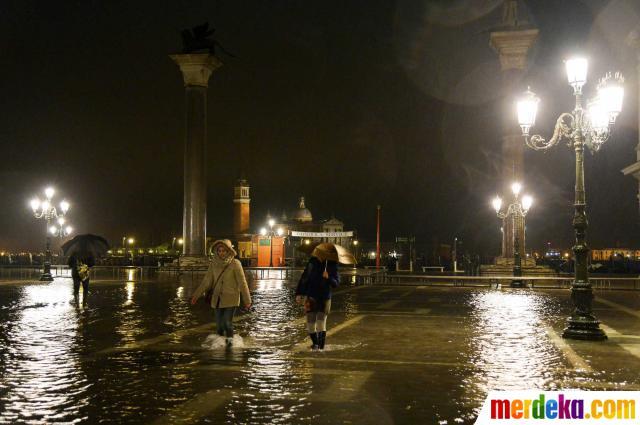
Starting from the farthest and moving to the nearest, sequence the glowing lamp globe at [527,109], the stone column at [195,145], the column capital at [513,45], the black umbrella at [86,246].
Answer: the stone column at [195,145]
the column capital at [513,45]
the black umbrella at [86,246]
the glowing lamp globe at [527,109]

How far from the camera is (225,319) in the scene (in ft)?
37.6

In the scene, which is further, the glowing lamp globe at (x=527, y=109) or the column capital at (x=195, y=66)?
the column capital at (x=195, y=66)

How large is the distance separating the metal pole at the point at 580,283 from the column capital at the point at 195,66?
36.5 m

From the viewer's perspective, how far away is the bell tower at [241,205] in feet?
332

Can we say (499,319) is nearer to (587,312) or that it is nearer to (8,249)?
(587,312)

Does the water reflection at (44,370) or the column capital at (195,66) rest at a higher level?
the column capital at (195,66)

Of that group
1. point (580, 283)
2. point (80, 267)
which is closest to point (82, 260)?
point (80, 267)

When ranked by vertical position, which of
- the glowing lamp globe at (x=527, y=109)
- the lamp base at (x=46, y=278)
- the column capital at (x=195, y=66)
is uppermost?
the column capital at (x=195, y=66)

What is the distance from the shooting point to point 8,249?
103 meters

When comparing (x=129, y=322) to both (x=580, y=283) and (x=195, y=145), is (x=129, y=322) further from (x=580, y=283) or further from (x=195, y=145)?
(x=195, y=145)

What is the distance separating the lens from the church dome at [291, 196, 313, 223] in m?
113

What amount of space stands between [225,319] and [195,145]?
36.6m

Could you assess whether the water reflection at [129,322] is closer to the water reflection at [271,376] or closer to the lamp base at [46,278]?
the water reflection at [271,376]

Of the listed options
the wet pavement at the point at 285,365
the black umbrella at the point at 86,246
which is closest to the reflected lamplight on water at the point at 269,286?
the black umbrella at the point at 86,246
